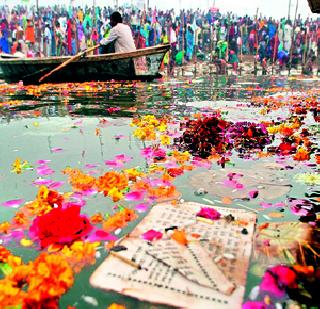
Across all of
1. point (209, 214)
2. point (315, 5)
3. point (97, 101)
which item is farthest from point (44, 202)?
point (97, 101)

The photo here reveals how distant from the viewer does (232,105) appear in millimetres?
8828

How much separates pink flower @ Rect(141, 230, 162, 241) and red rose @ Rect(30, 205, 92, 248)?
1.47 feet

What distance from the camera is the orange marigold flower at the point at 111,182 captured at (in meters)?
3.45

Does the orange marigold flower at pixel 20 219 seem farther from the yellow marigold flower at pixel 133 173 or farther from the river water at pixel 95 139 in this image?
the yellow marigold flower at pixel 133 173

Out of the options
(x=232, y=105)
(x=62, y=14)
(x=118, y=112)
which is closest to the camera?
(x=118, y=112)

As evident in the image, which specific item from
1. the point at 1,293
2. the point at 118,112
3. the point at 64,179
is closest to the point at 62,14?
the point at 118,112

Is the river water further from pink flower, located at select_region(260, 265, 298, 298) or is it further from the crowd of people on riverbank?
the crowd of people on riverbank

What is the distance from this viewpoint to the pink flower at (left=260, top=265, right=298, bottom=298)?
1990mm

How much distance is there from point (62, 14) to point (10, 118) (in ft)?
82.6

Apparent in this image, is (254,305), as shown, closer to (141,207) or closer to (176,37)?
(141,207)

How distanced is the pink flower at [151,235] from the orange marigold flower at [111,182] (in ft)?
3.11

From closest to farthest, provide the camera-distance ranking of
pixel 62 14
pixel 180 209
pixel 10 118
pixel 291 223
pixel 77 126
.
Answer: pixel 291 223
pixel 180 209
pixel 77 126
pixel 10 118
pixel 62 14

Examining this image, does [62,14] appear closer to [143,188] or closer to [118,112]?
[118,112]

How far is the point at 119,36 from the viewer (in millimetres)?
13195
